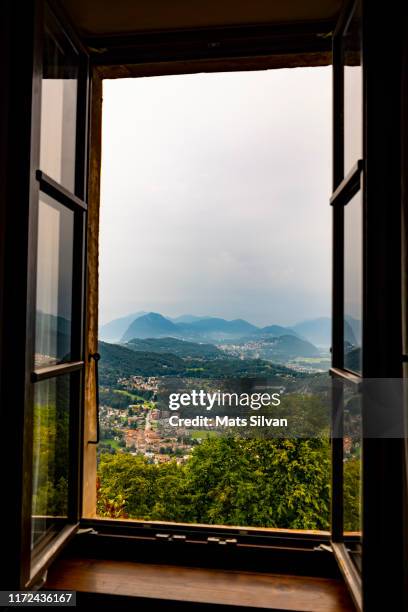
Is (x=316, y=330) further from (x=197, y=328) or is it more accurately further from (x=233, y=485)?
(x=233, y=485)

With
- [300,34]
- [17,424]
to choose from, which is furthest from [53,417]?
[300,34]

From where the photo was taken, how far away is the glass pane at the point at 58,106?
4.33ft

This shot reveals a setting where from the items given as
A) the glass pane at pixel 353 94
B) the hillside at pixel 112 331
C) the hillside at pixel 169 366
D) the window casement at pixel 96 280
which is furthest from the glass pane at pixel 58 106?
the glass pane at pixel 353 94

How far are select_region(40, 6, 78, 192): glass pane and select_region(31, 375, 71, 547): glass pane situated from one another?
0.65m

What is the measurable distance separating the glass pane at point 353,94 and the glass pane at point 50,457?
3.60 feet

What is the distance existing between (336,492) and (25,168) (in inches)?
50.2

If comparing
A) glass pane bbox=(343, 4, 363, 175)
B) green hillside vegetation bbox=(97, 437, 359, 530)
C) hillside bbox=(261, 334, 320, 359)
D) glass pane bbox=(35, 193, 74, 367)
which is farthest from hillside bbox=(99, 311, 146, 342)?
glass pane bbox=(343, 4, 363, 175)

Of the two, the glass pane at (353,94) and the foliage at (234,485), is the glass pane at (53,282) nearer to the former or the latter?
the foliage at (234,485)

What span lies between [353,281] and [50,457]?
3.42ft

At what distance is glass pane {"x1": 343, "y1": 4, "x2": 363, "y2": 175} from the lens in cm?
121

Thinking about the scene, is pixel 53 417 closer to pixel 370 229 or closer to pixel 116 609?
pixel 116 609

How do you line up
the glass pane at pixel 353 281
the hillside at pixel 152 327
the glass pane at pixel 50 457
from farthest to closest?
the hillside at pixel 152 327 < the glass pane at pixel 50 457 < the glass pane at pixel 353 281

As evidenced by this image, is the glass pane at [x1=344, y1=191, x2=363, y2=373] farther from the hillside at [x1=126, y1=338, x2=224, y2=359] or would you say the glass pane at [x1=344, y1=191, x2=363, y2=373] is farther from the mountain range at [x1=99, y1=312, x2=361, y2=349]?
the hillside at [x1=126, y1=338, x2=224, y2=359]

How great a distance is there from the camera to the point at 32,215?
1.18 m
